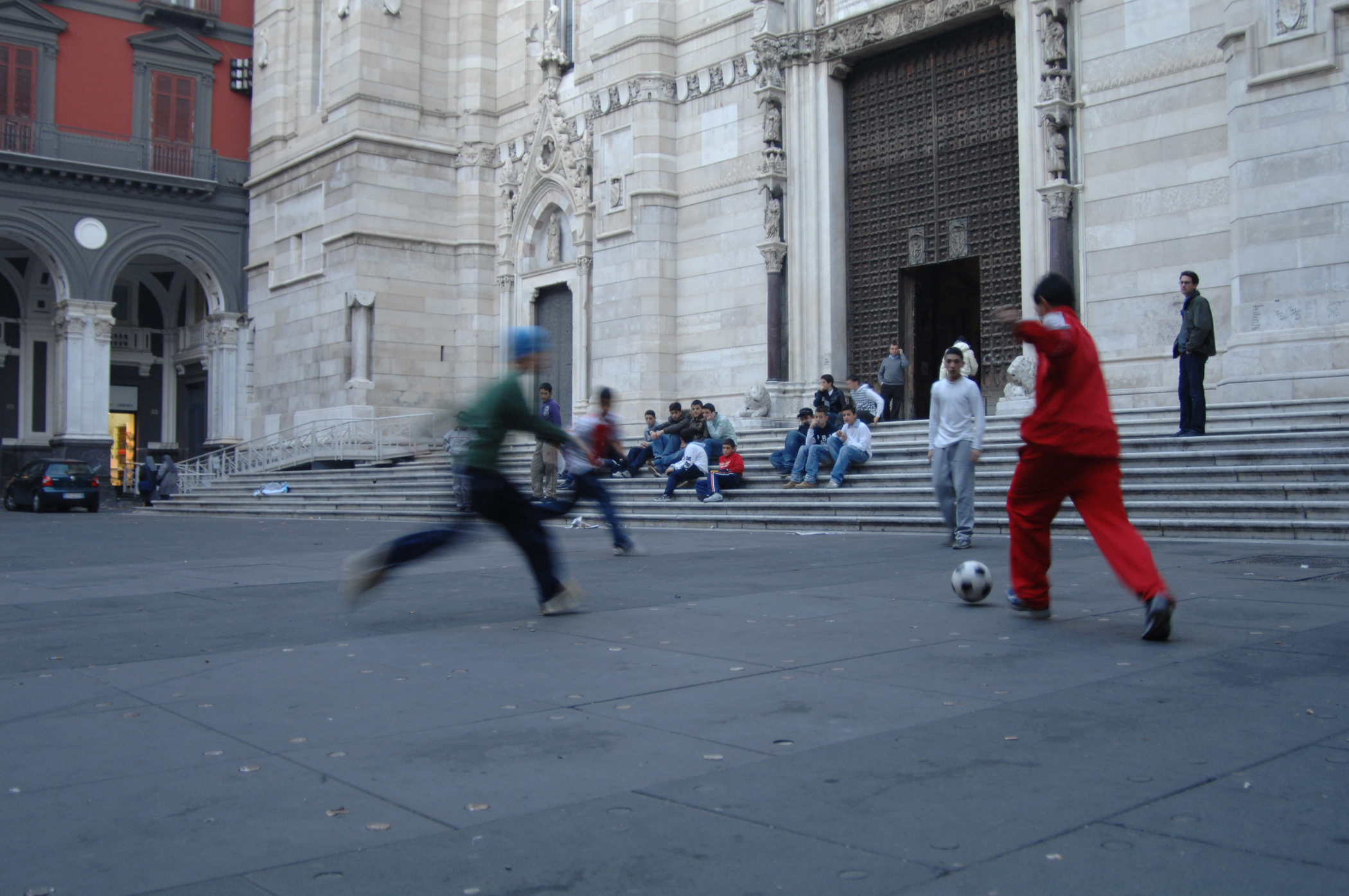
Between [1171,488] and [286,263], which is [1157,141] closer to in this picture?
[1171,488]

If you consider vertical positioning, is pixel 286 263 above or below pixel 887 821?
above

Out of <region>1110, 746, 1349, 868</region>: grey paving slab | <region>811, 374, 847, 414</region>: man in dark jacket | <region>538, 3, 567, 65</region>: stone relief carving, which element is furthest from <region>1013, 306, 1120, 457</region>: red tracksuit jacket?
<region>538, 3, 567, 65</region>: stone relief carving

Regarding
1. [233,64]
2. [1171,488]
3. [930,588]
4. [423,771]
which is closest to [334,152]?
[233,64]

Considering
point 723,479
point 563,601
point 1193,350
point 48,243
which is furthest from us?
point 48,243

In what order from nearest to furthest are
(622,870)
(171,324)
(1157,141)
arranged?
1. (622,870)
2. (1157,141)
3. (171,324)

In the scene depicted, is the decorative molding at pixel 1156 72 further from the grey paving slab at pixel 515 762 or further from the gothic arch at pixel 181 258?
the gothic arch at pixel 181 258

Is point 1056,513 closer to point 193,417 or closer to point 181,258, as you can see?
point 181,258

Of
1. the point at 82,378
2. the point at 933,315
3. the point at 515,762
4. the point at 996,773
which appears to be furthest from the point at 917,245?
the point at 82,378

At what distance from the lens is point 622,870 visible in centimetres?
271

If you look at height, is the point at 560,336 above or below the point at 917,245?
below

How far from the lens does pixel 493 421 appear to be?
6.71 meters

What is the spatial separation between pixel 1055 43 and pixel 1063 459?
13.9 meters

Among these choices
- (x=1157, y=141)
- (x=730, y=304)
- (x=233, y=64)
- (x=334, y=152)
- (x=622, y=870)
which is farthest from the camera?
(x=233, y=64)

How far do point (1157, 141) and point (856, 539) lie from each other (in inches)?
349
